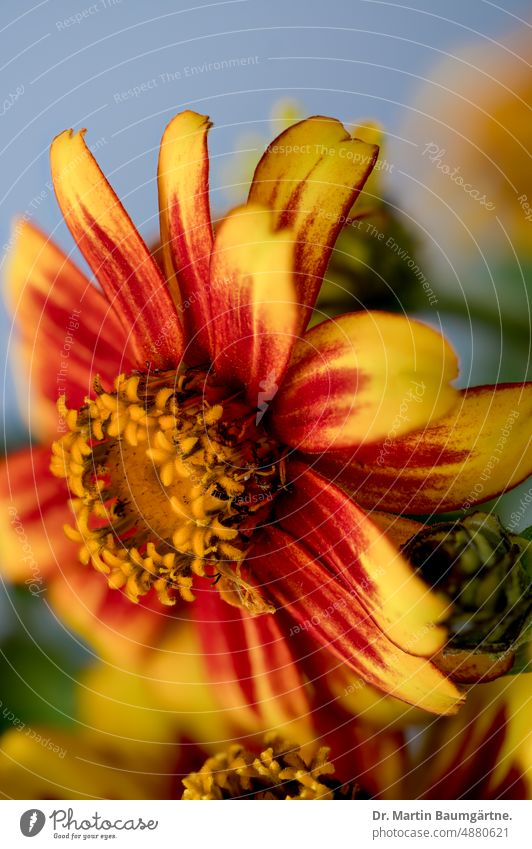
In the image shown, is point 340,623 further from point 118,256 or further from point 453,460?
point 118,256

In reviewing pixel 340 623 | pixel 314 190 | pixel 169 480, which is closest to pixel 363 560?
pixel 340 623

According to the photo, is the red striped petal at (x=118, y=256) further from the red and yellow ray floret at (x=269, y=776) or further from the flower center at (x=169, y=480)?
the red and yellow ray floret at (x=269, y=776)

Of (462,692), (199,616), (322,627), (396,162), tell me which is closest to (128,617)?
(199,616)

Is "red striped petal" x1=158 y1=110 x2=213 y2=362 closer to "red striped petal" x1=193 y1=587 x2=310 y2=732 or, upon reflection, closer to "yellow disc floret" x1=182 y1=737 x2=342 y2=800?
"red striped petal" x1=193 y1=587 x2=310 y2=732

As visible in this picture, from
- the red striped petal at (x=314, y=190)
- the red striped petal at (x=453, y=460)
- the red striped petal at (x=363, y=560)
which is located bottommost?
the red striped petal at (x=363, y=560)
